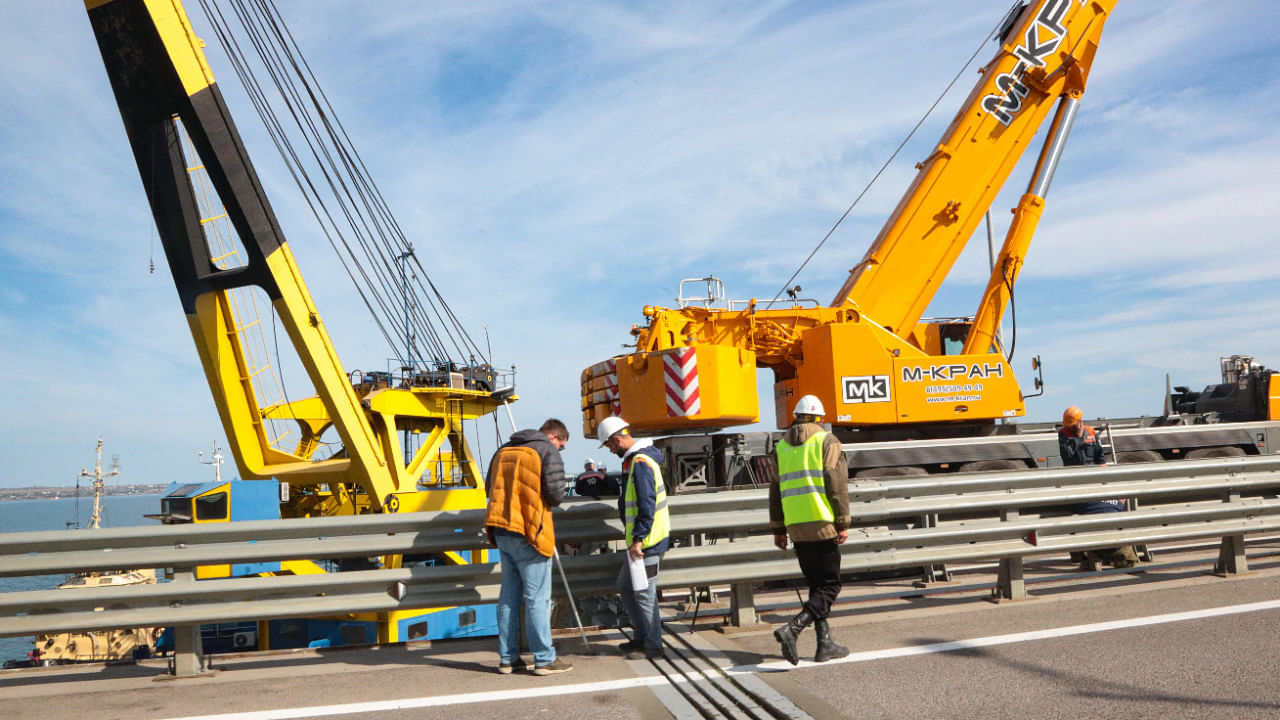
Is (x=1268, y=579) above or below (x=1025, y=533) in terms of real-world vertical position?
below

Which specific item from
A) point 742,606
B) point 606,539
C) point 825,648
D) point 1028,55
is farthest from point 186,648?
point 1028,55

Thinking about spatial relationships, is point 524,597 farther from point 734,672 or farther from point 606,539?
point 734,672

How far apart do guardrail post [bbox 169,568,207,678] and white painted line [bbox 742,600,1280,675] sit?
3224 mm

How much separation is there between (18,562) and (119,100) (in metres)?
11.1

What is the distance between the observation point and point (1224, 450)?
13.6 meters

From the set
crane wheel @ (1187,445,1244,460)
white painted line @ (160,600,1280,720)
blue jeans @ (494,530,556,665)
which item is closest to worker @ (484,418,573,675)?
blue jeans @ (494,530,556,665)

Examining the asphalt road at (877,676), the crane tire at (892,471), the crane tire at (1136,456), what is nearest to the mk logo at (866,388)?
the crane tire at (892,471)

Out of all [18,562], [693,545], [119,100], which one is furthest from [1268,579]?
[119,100]

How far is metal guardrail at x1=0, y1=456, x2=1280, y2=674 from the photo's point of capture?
5.16 m

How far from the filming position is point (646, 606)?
5.43m

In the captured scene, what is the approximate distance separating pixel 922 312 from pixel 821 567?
860 cm

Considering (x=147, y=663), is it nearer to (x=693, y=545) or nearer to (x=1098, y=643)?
(x=693, y=545)

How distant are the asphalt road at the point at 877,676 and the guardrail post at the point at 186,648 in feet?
0.27

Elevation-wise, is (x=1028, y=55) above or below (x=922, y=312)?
above
